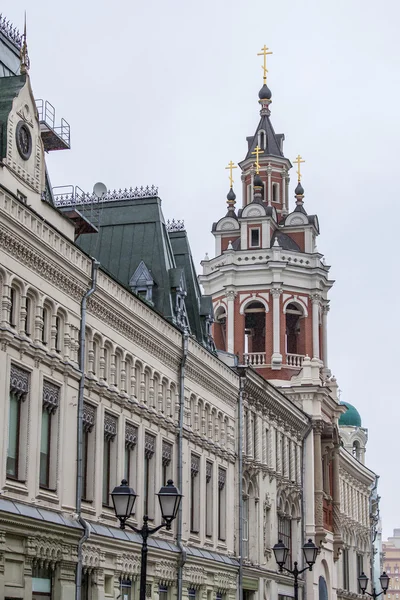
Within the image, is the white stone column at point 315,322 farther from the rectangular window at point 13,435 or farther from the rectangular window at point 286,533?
the rectangular window at point 13,435

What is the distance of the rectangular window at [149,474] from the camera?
3791cm

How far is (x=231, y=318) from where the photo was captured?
73.5 metres

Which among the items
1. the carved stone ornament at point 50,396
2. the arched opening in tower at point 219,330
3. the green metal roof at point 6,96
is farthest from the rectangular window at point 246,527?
the arched opening in tower at point 219,330

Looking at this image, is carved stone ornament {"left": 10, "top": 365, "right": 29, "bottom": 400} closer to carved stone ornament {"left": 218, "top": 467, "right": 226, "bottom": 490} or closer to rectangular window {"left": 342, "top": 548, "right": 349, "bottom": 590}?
carved stone ornament {"left": 218, "top": 467, "right": 226, "bottom": 490}

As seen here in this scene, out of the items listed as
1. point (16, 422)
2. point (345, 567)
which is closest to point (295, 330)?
point (345, 567)

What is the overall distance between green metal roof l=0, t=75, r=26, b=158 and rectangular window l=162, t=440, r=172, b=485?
43.3 feet

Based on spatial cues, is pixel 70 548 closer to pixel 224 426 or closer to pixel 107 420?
pixel 107 420

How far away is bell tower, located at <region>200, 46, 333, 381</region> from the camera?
237 ft

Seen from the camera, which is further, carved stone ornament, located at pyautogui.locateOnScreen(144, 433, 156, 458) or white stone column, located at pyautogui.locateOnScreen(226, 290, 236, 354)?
white stone column, located at pyautogui.locateOnScreen(226, 290, 236, 354)

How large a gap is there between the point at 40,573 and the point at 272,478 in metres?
26.4

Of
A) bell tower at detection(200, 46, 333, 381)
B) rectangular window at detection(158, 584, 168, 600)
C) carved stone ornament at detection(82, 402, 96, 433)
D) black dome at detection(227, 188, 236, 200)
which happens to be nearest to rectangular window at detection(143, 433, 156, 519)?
rectangular window at detection(158, 584, 168, 600)

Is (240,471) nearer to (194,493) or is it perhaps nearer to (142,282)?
(194,493)

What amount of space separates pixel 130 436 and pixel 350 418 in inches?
2740

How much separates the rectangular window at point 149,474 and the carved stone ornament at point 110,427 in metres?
2.82
